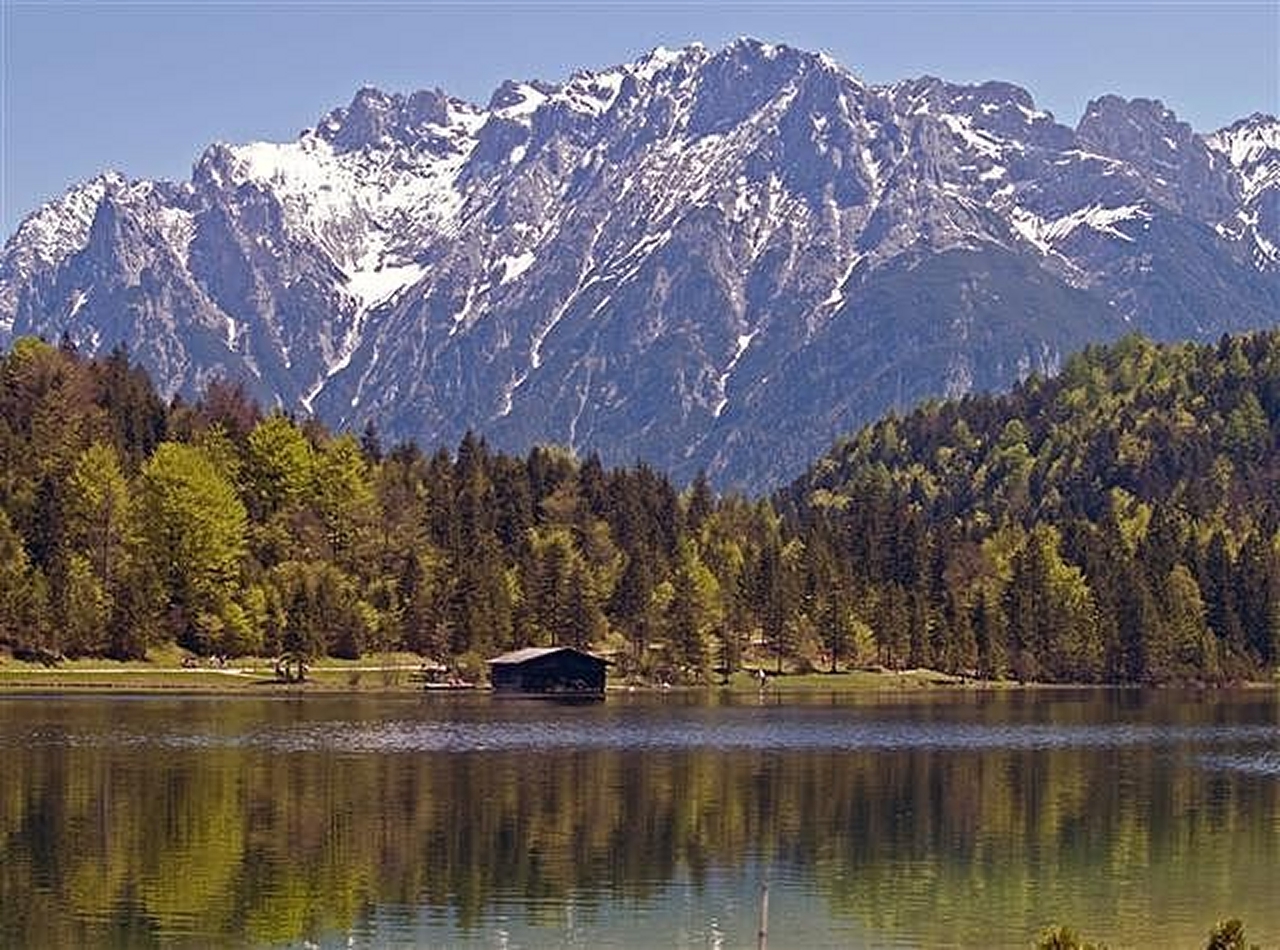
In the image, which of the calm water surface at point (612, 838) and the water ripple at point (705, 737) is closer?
the calm water surface at point (612, 838)

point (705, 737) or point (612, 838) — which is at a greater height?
point (705, 737)

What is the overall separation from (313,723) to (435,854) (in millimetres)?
75724

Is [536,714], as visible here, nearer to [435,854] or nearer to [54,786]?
[54,786]

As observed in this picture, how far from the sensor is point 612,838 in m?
97.8

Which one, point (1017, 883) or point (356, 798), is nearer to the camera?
point (1017, 883)

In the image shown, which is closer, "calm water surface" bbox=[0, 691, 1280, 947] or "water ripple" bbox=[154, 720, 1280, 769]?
"calm water surface" bbox=[0, 691, 1280, 947]

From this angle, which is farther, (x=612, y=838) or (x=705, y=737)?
(x=705, y=737)

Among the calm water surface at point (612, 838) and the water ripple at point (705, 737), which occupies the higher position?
the water ripple at point (705, 737)

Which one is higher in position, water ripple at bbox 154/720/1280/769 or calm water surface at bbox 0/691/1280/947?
water ripple at bbox 154/720/1280/769

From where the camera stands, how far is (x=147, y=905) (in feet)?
253

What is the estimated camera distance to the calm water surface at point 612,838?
7512 cm

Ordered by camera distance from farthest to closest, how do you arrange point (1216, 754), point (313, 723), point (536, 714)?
point (536, 714) → point (313, 723) → point (1216, 754)

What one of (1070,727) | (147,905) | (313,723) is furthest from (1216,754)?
(147,905)

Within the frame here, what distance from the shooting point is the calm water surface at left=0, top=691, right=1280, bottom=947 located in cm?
7512
